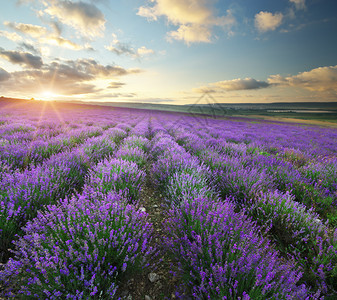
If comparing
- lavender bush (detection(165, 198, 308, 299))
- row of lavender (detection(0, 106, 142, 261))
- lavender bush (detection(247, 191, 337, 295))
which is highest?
row of lavender (detection(0, 106, 142, 261))

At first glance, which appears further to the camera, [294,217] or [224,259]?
[294,217]

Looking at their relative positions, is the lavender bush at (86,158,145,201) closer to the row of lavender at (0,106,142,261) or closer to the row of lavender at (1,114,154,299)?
the row of lavender at (0,106,142,261)

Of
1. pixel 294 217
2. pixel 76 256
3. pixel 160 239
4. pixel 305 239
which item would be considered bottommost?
pixel 160 239

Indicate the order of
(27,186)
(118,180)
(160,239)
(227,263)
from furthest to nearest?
(118,180), (27,186), (160,239), (227,263)

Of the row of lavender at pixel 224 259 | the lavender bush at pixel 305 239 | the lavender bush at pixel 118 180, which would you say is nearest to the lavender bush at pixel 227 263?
the row of lavender at pixel 224 259

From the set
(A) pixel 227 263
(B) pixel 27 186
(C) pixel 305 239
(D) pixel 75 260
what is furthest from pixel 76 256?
(C) pixel 305 239

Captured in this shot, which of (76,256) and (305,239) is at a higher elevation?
(76,256)

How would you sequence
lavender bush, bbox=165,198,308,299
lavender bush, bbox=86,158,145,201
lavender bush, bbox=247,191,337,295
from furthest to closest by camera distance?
lavender bush, bbox=86,158,145,201, lavender bush, bbox=247,191,337,295, lavender bush, bbox=165,198,308,299

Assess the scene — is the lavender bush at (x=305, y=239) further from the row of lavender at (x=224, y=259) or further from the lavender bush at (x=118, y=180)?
the lavender bush at (x=118, y=180)

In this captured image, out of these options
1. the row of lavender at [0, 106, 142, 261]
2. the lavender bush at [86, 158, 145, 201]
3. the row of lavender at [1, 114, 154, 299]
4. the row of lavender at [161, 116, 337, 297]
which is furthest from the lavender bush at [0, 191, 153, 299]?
the row of lavender at [161, 116, 337, 297]

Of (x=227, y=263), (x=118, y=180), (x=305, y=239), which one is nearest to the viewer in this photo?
(x=227, y=263)

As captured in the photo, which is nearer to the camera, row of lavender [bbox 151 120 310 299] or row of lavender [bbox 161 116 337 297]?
row of lavender [bbox 151 120 310 299]

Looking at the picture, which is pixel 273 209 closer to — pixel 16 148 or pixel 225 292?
pixel 225 292

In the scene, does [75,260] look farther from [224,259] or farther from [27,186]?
[27,186]
